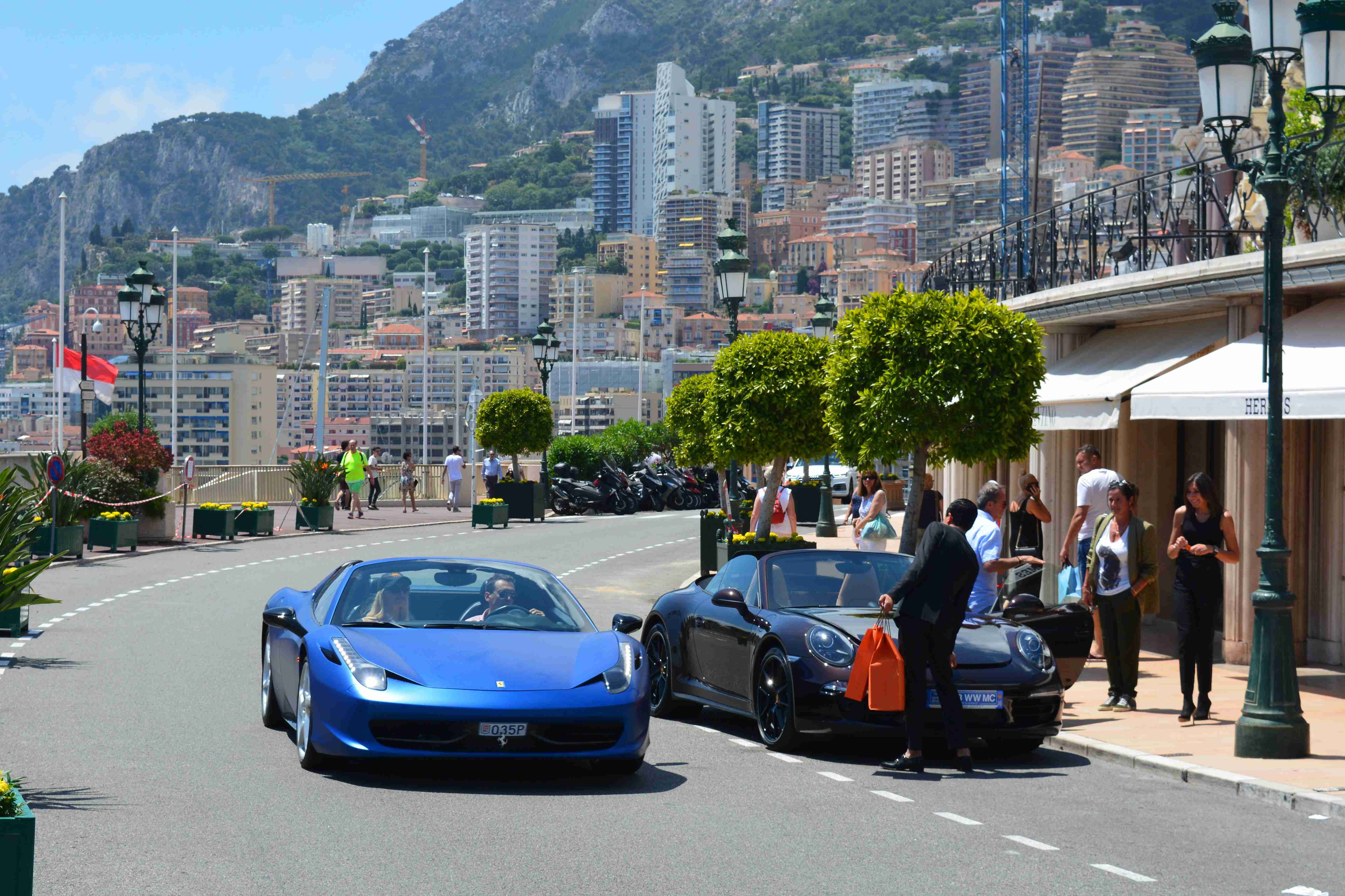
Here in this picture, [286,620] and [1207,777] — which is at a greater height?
[286,620]

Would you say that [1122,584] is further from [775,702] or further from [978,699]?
[775,702]

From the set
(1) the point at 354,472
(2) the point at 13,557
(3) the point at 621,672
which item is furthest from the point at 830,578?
(1) the point at 354,472

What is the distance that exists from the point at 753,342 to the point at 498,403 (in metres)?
19.7

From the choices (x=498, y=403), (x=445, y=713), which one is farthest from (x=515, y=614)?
(x=498, y=403)

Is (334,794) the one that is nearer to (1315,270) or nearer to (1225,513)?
(1225,513)

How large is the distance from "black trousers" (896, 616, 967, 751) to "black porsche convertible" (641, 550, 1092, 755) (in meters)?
0.31

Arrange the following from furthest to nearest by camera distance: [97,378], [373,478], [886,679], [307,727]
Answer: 1. [373,478]
2. [97,378]
3. [886,679]
4. [307,727]

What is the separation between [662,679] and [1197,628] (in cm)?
384

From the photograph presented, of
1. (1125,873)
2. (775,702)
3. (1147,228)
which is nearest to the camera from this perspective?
(1125,873)

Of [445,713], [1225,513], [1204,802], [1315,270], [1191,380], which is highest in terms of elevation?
[1315,270]

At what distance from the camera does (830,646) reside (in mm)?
10352

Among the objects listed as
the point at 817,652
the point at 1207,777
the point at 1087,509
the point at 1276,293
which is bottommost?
the point at 1207,777

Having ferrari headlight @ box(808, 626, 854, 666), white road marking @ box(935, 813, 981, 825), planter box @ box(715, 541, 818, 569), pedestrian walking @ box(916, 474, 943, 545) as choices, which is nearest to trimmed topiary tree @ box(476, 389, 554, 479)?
planter box @ box(715, 541, 818, 569)

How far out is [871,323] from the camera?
51.3ft
